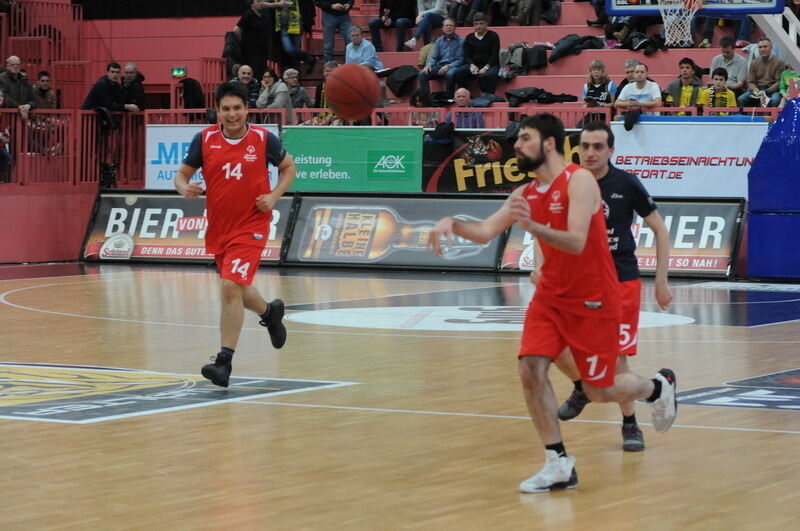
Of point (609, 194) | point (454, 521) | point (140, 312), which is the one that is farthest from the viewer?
point (140, 312)

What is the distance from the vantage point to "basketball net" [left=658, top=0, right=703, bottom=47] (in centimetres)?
1944

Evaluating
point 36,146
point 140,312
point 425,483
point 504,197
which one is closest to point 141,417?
point 425,483

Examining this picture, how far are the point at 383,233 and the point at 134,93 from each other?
6294mm

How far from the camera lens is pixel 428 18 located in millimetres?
28062

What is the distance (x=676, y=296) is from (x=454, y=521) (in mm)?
12331

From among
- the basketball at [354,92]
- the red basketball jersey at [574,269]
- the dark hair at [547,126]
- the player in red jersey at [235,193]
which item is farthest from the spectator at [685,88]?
the dark hair at [547,126]

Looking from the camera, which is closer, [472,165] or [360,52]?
[472,165]

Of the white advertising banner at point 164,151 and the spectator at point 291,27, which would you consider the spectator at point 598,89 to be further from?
the spectator at point 291,27

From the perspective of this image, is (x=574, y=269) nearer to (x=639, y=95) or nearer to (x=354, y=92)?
(x=354, y=92)

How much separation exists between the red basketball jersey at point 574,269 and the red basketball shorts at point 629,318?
1.01 meters

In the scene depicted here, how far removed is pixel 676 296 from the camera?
18.1 metres

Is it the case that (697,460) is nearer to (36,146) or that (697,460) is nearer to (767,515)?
(767,515)

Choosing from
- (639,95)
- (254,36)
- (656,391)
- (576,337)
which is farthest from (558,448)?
(254,36)

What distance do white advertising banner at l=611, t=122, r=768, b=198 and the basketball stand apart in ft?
24.8
